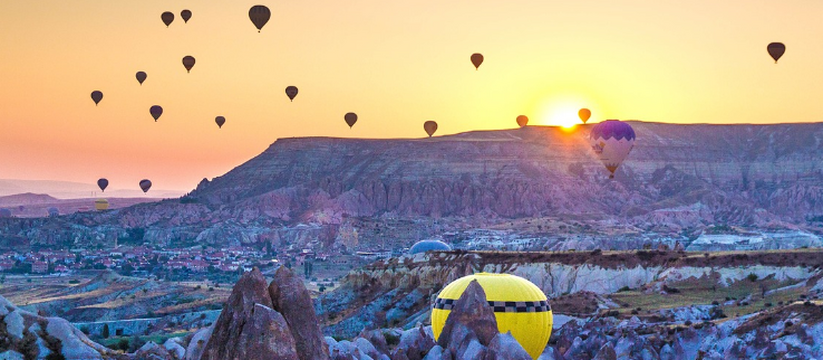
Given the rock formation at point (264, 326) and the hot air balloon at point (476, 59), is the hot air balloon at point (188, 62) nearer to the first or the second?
the hot air balloon at point (476, 59)

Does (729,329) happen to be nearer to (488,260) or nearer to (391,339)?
(391,339)

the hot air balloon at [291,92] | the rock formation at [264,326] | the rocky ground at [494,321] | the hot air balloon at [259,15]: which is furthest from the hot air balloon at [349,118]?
the rock formation at [264,326]

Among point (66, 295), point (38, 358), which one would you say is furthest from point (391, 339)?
point (66, 295)

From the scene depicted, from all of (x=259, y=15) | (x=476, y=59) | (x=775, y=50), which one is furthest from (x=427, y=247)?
(x=775, y=50)

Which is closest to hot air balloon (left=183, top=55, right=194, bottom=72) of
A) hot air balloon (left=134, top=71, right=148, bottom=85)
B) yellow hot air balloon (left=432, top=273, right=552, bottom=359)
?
hot air balloon (left=134, top=71, right=148, bottom=85)

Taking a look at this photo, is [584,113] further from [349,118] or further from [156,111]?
[156,111]

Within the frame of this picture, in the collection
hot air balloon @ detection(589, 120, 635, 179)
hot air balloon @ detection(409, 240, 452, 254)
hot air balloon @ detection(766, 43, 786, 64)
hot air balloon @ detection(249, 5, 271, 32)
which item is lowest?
hot air balloon @ detection(409, 240, 452, 254)

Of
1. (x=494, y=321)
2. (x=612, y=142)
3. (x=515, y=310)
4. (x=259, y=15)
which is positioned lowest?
(x=494, y=321)

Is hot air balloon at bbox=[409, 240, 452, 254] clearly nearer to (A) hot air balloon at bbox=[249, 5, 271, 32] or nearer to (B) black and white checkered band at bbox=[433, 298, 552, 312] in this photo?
(A) hot air balloon at bbox=[249, 5, 271, 32]
